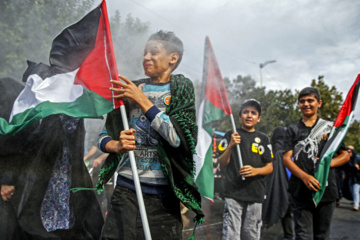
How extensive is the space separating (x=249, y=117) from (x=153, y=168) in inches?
78.1

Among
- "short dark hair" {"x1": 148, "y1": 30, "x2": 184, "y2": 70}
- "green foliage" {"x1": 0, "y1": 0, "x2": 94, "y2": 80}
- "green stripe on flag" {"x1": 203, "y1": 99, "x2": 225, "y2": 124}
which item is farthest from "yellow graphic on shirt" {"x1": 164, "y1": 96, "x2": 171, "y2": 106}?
"green foliage" {"x1": 0, "y1": 0, "x2": 94, "y2": 80}

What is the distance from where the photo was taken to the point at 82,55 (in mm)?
2199

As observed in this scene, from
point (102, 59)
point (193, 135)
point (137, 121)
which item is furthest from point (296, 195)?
point (102, 59)

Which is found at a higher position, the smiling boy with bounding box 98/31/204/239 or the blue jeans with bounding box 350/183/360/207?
the smiling boy with bounding box 98/31/204/239

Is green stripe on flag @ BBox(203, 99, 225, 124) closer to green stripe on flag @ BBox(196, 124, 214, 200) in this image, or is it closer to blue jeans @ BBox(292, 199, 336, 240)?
green stripe on flag @ BBox(196, 124, 214, 200)

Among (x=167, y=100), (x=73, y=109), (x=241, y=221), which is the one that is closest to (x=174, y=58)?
(x=167, y=100)

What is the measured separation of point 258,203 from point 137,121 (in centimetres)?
188

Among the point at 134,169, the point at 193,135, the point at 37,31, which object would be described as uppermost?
the point at 37,31

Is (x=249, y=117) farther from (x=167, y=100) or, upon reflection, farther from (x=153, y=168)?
(x=153, y=168)

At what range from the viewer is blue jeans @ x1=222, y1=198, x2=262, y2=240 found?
3113 millimetres

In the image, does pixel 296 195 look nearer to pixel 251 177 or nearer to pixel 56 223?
pixel 251 177

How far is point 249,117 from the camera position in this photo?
357cm

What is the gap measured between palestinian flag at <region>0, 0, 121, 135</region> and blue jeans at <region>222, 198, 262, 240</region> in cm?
188

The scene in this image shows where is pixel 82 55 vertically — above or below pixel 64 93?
above
